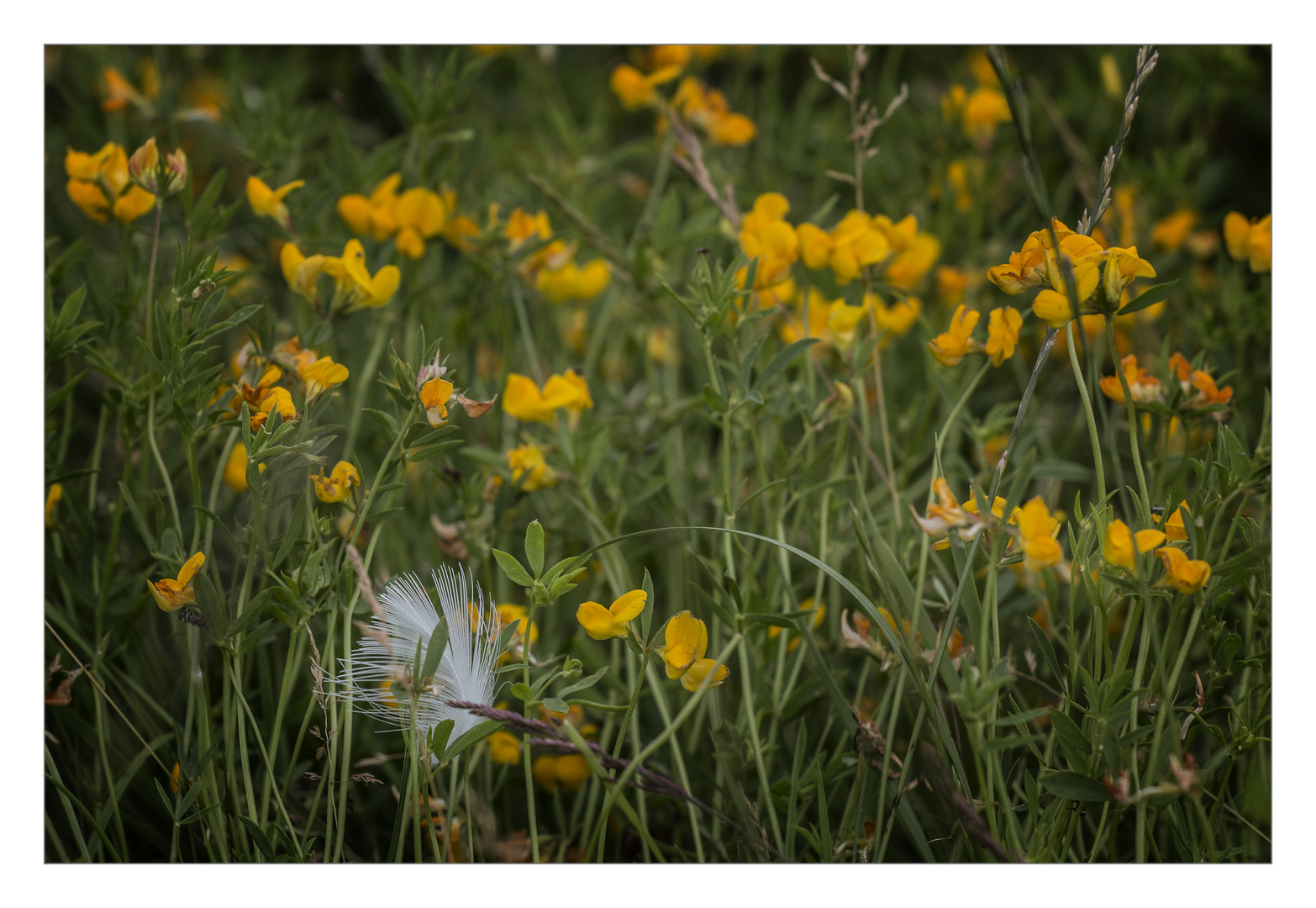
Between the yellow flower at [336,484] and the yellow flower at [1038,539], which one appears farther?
the yellow flower at [336,484]

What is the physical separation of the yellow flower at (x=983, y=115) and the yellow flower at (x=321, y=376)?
1498 mm

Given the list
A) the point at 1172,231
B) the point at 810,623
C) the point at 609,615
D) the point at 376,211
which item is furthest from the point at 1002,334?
the point at 1172,231

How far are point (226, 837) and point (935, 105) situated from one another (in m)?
1.99

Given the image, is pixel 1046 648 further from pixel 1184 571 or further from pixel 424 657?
pixel 424 657

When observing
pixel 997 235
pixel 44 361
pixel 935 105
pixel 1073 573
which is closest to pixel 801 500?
pixel 1073 573

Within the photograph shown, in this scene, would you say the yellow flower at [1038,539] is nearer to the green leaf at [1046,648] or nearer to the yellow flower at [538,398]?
the green leaf at [1046,648]

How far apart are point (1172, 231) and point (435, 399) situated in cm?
156

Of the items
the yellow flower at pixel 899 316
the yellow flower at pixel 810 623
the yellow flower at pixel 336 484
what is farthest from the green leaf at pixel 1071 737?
the yellow flower at pixel 336 484

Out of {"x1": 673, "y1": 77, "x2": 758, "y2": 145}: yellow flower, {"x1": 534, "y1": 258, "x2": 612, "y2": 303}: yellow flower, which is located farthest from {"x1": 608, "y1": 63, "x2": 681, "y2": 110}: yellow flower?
{"x1": 534, "y1": 258, "x2": 612, "y2": 303}: yellow flower

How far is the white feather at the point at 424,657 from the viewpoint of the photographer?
2.89ft

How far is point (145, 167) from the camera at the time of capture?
111 cm

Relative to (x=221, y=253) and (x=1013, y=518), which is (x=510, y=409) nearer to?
(x=1013, y=518)

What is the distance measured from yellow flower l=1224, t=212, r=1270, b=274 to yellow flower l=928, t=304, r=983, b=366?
0.57 metres

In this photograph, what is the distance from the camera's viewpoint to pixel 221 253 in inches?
70.6
